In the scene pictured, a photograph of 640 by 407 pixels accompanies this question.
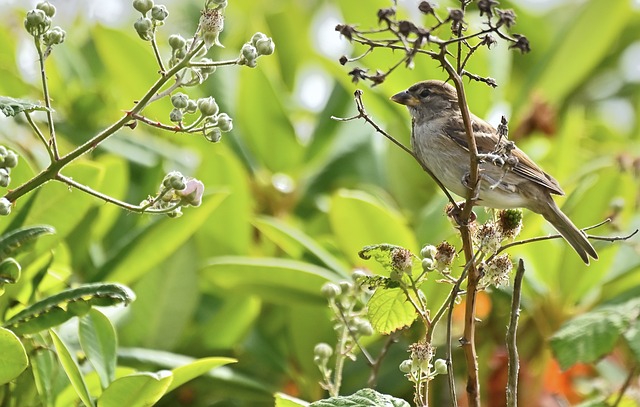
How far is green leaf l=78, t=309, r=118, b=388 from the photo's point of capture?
2.11 metres

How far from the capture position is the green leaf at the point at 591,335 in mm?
2484

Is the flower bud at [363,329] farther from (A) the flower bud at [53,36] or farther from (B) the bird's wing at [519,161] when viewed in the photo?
(A) the flower bud at [53,36]

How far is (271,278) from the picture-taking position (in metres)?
2.61

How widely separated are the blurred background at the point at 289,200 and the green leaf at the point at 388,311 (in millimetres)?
641

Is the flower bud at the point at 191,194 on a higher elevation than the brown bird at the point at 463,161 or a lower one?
lower

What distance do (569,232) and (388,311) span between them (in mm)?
943

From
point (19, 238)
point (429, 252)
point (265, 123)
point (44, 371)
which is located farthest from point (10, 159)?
point (265, 123)

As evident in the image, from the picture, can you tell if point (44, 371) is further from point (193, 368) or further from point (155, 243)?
point (155, 243)

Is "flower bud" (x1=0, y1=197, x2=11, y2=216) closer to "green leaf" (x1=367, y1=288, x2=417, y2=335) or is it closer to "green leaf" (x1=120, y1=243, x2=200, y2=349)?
"green leaf" (x1=367, y1=288, x2=417, y2=335)

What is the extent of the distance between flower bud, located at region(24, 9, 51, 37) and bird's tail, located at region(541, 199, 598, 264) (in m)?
1.39

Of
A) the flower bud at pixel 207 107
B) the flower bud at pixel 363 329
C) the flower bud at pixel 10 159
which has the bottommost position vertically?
the flower bud at pixel 363 329

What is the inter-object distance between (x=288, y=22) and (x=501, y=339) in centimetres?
170

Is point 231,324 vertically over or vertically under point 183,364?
over

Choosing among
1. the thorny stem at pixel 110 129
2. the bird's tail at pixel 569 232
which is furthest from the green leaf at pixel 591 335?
the thorny stem at pixel 110 129
